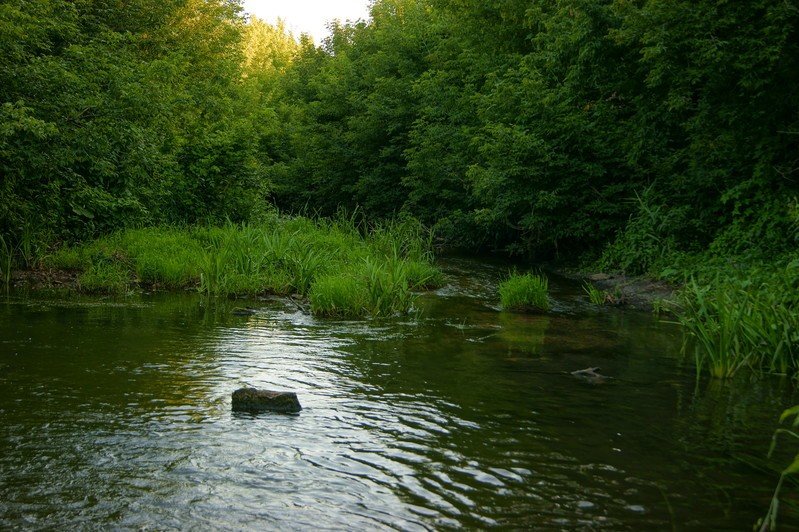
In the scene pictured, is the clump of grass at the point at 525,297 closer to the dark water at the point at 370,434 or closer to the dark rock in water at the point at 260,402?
the dark water at the point at 370,434

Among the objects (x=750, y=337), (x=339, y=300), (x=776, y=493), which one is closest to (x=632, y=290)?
A: (x=339, y=300)

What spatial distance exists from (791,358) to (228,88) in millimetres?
30967

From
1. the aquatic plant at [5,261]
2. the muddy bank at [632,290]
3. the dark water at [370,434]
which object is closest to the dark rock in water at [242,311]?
the dark water at [370,434]

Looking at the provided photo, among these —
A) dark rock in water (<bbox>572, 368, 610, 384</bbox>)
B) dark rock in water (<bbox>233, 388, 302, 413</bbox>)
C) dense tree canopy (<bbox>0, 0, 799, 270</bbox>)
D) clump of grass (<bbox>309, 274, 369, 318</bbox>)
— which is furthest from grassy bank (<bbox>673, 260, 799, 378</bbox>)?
clump of grass (<bbox>309, 274, 369, 318</bbox>)

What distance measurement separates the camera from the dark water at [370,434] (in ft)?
15.5

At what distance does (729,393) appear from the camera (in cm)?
784

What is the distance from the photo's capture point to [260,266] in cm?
1573

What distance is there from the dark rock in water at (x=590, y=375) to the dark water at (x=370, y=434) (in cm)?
14

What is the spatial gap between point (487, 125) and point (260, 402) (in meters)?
17.5

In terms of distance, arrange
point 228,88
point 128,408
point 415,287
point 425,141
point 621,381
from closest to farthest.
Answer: point 128,408
point 621,381
point 415,287
point 425,141
point 228,88

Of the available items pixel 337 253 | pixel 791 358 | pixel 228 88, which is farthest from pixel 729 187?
pixel 228 88

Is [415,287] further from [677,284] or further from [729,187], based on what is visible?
[729,187]

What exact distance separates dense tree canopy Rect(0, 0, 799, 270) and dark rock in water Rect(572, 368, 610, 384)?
533 centimetres

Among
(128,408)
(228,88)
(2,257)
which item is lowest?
(128,408)
